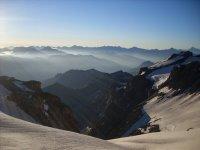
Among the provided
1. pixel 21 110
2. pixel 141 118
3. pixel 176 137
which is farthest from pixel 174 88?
pixel 176 137

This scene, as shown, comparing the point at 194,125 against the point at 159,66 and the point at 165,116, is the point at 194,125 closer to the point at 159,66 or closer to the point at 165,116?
the point at 165,116

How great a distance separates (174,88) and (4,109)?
221ft

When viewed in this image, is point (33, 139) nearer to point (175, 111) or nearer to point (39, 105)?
→ point (39, 105)

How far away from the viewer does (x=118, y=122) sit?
422ft

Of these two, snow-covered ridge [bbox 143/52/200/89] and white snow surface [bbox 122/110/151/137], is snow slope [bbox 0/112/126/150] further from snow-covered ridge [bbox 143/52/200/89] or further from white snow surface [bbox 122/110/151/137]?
snow-covered ridge [bbox 143/52/200/89]

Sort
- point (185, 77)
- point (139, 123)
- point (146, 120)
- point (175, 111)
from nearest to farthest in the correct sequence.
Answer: point (175, 111)
point (146, 120)
point (139, 123)
point (185, 77)

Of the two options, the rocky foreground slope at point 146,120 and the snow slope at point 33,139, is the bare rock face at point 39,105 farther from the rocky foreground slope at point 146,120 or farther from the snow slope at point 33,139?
the snow slope at point 33,139

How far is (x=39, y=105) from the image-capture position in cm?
7125

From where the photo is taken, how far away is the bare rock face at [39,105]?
68000 millimetres

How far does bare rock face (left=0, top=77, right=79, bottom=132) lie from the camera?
68000 mm

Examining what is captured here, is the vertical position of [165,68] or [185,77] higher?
[185,77]

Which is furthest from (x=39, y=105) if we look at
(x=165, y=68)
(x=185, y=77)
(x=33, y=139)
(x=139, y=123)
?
(x=165, y=68)

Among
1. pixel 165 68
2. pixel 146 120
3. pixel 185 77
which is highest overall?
pixel 185 77

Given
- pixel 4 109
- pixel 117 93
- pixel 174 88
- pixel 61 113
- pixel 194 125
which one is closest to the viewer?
pixel 4 109
